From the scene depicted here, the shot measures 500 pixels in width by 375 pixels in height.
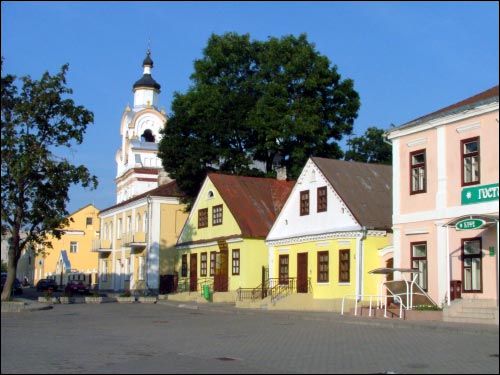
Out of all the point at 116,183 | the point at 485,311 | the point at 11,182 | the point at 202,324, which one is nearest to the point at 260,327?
the point at 202,324

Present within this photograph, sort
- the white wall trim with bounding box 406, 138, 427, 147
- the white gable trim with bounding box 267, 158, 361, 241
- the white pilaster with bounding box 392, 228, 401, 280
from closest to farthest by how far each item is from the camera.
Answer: the white wall trim with bounding box 406, 138, 427, 147 → the white pilaster with bounding box 392, 228, 401, 280 → the white gable trim with bounding box 267, 158, 361, 241

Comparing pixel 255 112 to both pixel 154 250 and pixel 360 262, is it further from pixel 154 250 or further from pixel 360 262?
pixel 360 262

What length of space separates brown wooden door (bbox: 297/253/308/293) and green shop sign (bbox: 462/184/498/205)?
441 inches

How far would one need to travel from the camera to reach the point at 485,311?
22500 millimetres

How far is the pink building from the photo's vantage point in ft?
79.4

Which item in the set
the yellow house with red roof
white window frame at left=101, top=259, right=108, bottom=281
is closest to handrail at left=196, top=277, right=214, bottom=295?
the yellow house with red roof

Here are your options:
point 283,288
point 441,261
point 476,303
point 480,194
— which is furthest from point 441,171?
point 283,288

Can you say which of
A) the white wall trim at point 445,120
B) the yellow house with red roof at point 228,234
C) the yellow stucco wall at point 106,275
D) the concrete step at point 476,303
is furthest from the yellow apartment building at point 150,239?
the concrete step at point 476,303

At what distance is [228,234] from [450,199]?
1750cm

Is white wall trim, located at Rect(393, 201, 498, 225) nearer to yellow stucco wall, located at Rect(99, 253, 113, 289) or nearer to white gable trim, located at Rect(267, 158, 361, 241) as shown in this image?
white gable trim, located at Rect(267, 158, 361, 241)

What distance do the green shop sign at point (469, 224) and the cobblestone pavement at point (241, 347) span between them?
151 inches

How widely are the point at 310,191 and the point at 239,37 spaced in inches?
819

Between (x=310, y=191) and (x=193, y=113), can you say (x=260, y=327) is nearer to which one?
(x=310, y=191)

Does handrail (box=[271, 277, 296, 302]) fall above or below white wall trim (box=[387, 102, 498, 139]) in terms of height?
below
